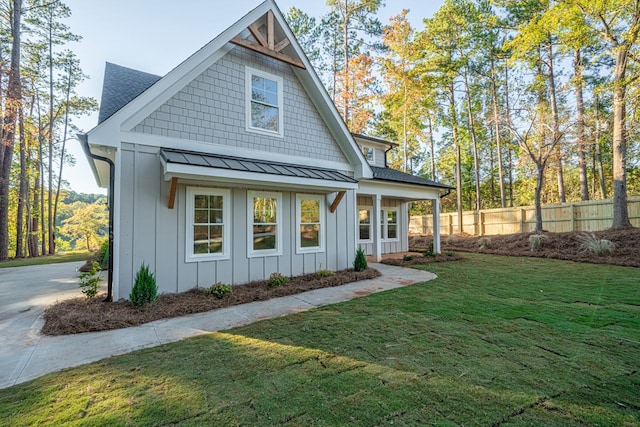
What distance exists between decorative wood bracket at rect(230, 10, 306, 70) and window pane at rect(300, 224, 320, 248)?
171 inches

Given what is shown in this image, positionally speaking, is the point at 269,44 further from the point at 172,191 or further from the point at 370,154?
the point at 370,154

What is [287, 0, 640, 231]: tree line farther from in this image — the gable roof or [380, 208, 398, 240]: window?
the gable roof

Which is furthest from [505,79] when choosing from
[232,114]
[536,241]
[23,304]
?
[23,304]

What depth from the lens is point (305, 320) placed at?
448cm

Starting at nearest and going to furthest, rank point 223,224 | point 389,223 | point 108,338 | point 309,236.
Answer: point 108,338
point 223,224
point 309,236
point 389,223

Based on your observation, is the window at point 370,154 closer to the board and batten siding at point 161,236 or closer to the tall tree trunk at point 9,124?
the board and batten siding at point 161,236

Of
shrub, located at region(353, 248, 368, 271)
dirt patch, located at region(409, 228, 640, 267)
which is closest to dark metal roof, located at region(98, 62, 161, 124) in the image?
shrub, located at region(353, 248, 368, 271)

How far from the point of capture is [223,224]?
6465mm

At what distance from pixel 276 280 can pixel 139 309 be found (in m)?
2.75

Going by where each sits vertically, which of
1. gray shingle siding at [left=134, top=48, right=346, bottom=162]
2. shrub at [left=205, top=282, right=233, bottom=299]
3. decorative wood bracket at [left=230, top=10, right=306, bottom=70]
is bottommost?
shrub at [left=205, top=282, right=233, bottom=299]

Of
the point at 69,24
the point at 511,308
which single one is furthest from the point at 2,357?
the point at 69,24

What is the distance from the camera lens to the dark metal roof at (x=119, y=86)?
6062mm

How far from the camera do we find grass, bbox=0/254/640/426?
2.24 meters

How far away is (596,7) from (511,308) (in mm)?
13150
